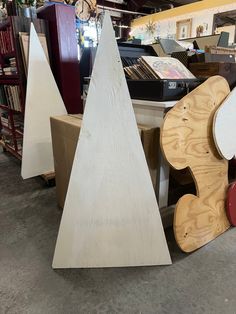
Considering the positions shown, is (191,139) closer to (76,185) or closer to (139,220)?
(139,220)

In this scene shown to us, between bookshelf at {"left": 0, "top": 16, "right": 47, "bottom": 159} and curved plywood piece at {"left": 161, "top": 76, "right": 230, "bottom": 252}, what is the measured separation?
158cm

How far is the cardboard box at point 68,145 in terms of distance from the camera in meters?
1.28

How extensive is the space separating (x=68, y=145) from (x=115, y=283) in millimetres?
836

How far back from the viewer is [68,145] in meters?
1.49

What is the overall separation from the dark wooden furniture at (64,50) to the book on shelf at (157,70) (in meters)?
0.85

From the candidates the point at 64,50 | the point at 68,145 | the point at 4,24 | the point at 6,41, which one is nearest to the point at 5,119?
the point at 6,41

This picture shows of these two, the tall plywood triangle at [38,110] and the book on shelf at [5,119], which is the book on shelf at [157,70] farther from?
the book on shelf at [5,119]

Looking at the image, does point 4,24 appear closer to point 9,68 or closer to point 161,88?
point 9,68

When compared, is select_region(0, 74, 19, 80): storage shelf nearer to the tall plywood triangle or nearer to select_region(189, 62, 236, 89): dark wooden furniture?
the tall plywood triangle

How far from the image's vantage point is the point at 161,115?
1311mm

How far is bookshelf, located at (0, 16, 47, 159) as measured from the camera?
2035 millimetres

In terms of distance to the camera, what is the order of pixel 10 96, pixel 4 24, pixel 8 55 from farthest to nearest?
pixel 10 96
pixel 8 55
pixel 4 24

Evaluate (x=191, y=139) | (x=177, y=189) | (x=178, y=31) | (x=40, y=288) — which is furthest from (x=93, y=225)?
(x=178, y=31)

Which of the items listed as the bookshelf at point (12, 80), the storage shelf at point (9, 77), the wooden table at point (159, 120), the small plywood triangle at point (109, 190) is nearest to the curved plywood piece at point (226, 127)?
the wooden table at point (159, 120)
